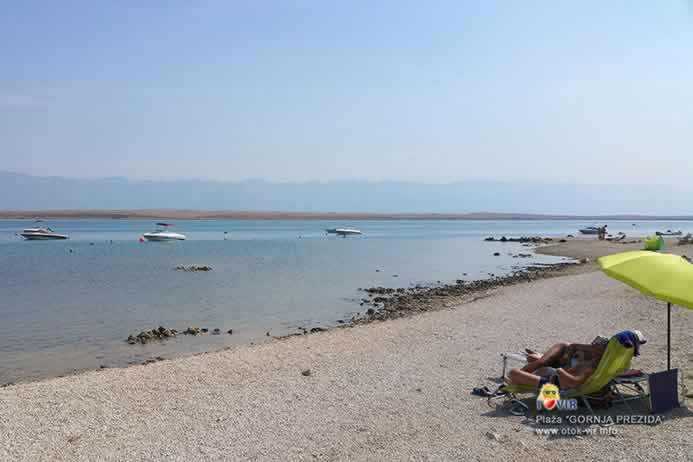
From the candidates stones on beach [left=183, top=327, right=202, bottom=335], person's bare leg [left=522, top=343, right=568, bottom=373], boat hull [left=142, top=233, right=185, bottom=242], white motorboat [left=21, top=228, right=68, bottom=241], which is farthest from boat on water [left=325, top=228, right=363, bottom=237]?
person's bare leg [left=522, top=343, right=568, bottom=373]

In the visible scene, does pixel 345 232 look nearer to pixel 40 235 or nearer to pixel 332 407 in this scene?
pixel 40 235

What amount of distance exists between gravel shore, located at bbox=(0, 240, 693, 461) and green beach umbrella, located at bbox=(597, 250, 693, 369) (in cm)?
166

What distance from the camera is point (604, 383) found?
8.02 metres

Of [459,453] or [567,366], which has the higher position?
[567,366]

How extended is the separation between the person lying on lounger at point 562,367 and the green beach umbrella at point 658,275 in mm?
1131

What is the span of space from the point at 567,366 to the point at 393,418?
2743 mm

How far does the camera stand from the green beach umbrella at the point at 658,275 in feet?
23.9

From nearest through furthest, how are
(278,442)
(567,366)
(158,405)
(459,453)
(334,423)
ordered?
(459,453) < (278,442) < (334,423) < (567,366) < (158,405)

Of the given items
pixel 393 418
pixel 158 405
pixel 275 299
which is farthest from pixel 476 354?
pixel 275 299

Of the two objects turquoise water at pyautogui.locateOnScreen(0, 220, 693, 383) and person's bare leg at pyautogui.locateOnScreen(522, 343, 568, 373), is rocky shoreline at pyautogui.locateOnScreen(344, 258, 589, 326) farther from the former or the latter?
person's bare leg at pyautogui.locateOnScreen(522, 343, 568, 373)

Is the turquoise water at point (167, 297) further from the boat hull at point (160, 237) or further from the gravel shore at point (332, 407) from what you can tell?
the boat hull at point (160, 237)

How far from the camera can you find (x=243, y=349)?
49.6ft

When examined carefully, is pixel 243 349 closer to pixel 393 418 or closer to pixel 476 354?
pixel 476 354

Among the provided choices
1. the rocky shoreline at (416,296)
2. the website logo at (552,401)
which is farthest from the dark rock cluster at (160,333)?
the website logo at (552,401)
